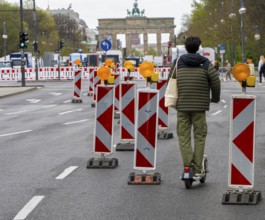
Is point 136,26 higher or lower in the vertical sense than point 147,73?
lower

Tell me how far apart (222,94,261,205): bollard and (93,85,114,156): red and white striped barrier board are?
11.0 feet

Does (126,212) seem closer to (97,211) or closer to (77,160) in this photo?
(97,211)

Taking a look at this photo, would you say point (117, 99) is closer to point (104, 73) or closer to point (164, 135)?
point (164, 135)

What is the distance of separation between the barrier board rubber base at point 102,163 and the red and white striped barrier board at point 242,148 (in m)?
3.23

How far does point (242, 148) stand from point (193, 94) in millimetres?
1043

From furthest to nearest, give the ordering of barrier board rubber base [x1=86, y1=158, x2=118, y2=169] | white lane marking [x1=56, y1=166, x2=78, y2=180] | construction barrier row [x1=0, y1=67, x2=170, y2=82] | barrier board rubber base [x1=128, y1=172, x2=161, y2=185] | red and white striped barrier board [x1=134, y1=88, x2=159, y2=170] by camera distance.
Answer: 1. construction barrier row [x1=0, y1=67, x2=170, y2=82]
2. barrier board rubber base [x1=86, y1=158, x2=118, y2=169]
3. white lane marking [x1=56, y1=166, x2=78, y2=180]
4. red and white striped barrier board [x1=134, y1=88, x2=159, y2=170]
5. barrier board rubber base [x1=128, y1=172, x2=161, y2=185]

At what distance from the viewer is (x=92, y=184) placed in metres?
10.9

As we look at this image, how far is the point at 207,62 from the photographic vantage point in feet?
34.0

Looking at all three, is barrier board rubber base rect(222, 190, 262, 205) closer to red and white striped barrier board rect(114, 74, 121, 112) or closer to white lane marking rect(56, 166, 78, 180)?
white lane marking rect(56, 166, 78, 180)

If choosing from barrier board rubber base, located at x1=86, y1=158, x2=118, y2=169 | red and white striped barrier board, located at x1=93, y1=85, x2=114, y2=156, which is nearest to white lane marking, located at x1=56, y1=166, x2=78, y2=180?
barrier board rubber base, located at x1=86, y1=158, x2=118, y2=169

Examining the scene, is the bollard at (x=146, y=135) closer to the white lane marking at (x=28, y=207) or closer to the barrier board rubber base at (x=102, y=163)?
the barrier board rubber base at (x=102, y=163)

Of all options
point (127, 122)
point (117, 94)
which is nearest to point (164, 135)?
point (127, 122)

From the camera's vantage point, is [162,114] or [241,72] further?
[162,114]

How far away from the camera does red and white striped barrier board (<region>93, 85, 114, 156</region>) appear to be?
499 inches
